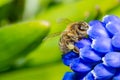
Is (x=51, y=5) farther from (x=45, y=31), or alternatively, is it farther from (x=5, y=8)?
(x=45, y=31)

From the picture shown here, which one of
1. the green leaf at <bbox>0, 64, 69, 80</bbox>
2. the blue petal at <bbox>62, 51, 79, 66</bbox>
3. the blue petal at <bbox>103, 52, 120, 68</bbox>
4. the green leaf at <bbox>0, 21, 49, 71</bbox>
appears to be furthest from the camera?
the green leaf at <bbox>0, 64, 69, 80</bbox>

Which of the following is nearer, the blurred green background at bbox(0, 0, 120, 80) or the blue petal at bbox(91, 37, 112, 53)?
the blue petal at bbox(91, 37, 112, 53)

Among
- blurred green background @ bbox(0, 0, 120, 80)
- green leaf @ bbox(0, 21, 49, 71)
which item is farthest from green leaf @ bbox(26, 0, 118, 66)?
green leaf @ bbox(0, 21, 49, 71)

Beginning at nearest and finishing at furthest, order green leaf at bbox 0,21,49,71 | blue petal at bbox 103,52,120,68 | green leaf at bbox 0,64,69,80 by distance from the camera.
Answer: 1. blue petal at bbox 103,52,120,68
2. green leaf at bbox 0,21,49,71
3. green leaf at bbox 0,64,69,80

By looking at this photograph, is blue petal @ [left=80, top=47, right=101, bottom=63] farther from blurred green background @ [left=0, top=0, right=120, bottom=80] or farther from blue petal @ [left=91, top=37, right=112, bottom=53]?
blurred green background @ [left=0, top=0, right=120, bottom=80]

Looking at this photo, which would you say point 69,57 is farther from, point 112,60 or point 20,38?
point 20,38

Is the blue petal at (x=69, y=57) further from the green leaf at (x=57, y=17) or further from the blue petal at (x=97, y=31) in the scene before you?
the green leaf at (x=57, y=17)

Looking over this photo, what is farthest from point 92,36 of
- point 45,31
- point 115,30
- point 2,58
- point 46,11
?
point 46,11
